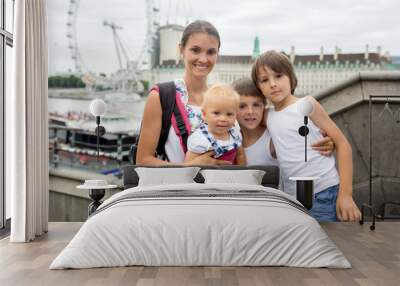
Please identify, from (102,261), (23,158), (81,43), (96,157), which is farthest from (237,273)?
(81,43)

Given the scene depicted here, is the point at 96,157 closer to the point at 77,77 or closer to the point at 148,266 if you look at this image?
the point at 77,77

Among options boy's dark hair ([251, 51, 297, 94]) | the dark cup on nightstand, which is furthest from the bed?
boy's dark hair ([251, 51, 297, 94])

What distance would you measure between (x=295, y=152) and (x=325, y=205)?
0.63 meters

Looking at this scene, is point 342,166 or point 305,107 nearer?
point 305,107

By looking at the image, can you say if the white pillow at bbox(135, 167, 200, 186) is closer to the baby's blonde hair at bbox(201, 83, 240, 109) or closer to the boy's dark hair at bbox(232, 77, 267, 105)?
the baby's blonde hair at bbox(201, 83, 240, 109)

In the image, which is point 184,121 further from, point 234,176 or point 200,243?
point 200,243

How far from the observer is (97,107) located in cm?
587

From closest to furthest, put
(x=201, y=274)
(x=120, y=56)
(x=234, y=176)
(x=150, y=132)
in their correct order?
1. (x=201, y=274)
2. (x=234, y=176)
3. (x=150, y=132)
4. (x=120, y=56)

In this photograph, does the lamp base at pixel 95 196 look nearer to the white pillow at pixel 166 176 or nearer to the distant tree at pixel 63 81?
the white pillow at pixel 166 176

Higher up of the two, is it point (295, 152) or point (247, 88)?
point (247, 88)

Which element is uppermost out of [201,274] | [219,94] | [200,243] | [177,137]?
[219,94]

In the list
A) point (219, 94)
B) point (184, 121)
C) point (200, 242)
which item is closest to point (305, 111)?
point (219, 94)

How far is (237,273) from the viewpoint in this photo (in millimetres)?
3557

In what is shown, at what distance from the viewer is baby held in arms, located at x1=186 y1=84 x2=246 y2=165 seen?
569 centimetres
